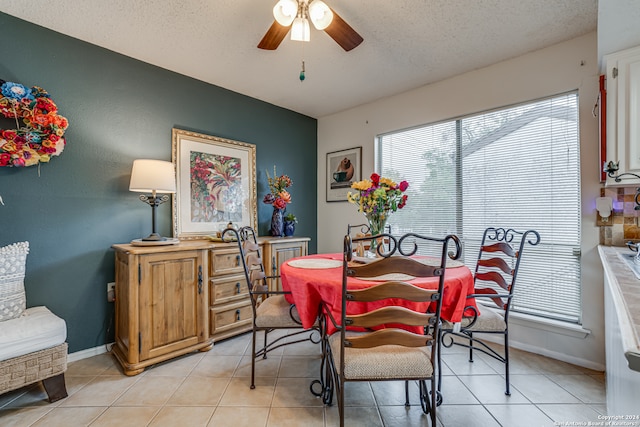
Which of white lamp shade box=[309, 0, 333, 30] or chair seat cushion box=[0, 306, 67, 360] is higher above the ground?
white lamp shade box=[309, 0, 333, 30]

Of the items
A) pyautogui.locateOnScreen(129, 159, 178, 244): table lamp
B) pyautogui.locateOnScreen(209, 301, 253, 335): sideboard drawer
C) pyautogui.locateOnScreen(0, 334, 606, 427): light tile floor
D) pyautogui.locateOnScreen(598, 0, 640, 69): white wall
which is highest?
pyautogui.locateOnScreen(598, 0, 640, 69): white wall

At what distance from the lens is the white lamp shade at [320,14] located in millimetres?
1565

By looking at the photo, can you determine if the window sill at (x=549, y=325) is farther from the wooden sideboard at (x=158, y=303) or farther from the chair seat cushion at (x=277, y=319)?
the wooden sideboard at (x=158, y=303)

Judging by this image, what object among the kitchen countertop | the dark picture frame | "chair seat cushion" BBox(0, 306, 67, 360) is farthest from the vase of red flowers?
the kitchen countertop

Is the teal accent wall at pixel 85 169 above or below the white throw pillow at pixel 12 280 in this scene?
above

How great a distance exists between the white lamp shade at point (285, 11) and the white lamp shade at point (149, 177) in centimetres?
149

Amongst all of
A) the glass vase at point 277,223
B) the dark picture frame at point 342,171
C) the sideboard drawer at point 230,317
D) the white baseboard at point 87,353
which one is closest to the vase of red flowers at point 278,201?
the glass vase at point 277,223

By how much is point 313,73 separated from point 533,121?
82.6 inches

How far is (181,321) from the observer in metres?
2.27

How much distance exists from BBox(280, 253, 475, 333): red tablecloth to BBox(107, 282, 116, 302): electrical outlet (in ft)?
5.88

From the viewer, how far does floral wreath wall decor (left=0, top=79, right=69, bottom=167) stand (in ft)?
6.23

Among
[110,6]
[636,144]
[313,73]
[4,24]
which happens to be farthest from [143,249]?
[636,144]

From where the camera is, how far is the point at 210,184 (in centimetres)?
299

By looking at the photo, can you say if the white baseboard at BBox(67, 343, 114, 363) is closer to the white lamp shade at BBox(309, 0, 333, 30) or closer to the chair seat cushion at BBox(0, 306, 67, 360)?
the chair seat cushion at BBox(0, 306, 67, 360)
